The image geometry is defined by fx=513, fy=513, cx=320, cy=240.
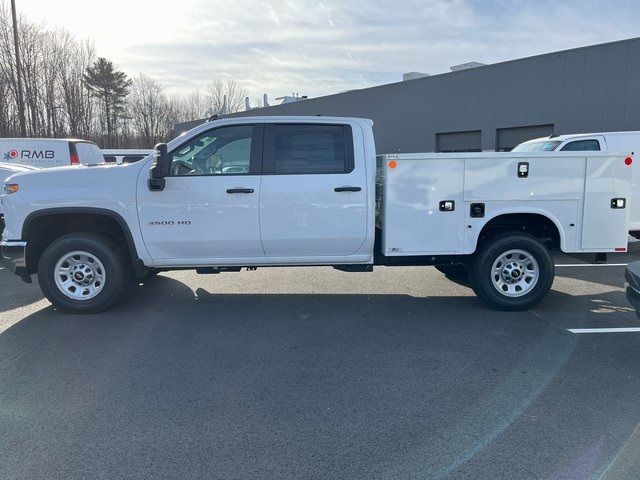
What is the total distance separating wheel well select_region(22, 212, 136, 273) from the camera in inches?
231

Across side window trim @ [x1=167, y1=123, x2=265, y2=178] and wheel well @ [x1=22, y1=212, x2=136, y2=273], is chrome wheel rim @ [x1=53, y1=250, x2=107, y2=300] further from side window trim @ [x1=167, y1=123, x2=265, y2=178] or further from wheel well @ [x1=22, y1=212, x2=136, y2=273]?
side window trim @ [x1=167, y1=123, x2=265, y2=178]

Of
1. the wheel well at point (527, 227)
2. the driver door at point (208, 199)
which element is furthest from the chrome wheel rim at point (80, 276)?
the wheel well at point (527, 227)

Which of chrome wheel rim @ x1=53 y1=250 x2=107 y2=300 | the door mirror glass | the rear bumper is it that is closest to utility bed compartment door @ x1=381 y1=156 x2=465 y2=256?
the door mirror glass

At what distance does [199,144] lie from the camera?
5.75m

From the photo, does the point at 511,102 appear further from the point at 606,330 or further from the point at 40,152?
the point at 40,152

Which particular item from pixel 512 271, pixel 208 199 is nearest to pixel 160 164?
pixel 208 199

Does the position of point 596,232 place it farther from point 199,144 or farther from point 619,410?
point 199,144

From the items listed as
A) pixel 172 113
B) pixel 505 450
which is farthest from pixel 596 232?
pixel 172 113

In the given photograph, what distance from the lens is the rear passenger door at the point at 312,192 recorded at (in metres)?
5.71

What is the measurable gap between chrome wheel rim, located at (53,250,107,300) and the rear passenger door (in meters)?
1.97

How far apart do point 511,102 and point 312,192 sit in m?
14.5

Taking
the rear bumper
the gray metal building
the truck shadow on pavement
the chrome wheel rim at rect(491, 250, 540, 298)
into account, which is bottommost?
the truck shadow on pavement

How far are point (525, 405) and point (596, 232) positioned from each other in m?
3.11

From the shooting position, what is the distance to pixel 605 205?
589cm
